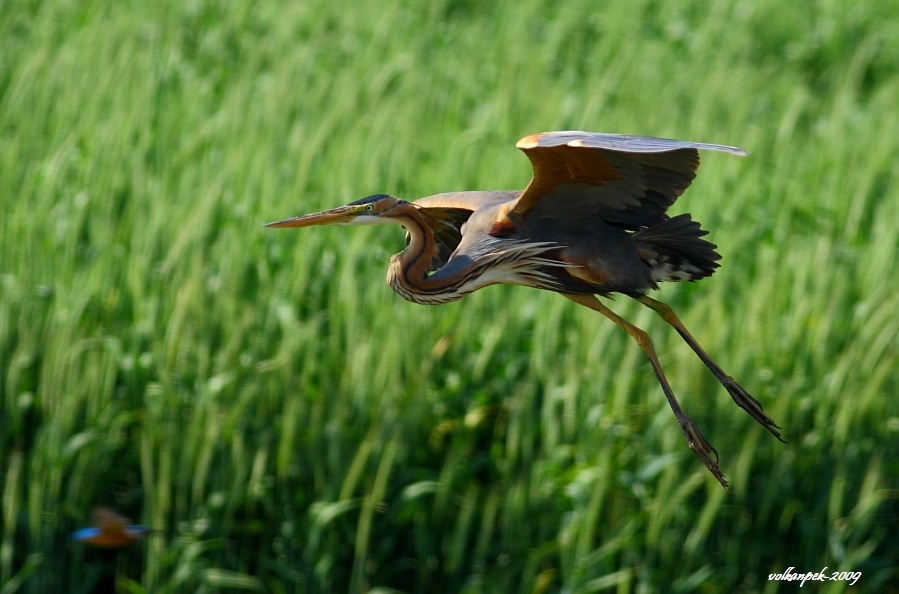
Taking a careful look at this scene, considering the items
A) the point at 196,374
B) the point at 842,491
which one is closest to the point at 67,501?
the point at 196,374

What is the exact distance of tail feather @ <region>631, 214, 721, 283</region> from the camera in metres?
2.94

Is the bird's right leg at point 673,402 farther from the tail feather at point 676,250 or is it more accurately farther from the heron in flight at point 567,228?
the tail feather at point 676,250

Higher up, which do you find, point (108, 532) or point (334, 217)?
point (334, 217)

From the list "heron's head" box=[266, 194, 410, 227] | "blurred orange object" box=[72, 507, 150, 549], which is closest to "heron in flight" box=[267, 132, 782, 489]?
"heron's head" box=[266, 194, 410, 227]

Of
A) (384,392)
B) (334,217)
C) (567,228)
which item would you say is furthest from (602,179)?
(384,392)

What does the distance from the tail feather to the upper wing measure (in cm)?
4

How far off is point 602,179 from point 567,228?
0.46ft

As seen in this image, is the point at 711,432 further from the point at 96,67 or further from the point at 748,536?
the point at 96,67

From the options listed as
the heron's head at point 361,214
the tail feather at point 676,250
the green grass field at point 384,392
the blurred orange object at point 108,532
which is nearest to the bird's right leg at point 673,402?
the tail feather at point 676,250

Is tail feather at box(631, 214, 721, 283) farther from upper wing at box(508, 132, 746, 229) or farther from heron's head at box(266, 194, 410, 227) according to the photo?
heron's head at box(266, 194, 410, 227)

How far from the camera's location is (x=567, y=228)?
287 centimetres

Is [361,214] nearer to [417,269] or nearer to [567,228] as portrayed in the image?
[417,269]

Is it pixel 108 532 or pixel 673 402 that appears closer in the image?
pixel 673 402

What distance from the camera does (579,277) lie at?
2895 millimetres
